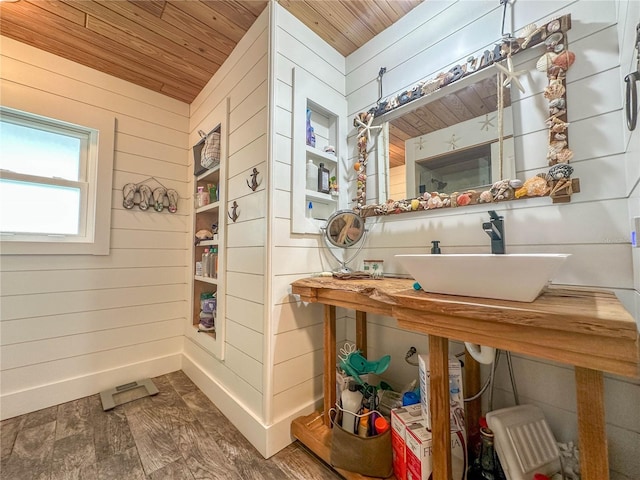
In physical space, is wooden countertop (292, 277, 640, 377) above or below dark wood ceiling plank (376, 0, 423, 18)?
below

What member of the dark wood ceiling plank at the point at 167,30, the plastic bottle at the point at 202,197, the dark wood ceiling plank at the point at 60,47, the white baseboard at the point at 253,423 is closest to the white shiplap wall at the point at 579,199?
the white baseboard at the point at 253,423

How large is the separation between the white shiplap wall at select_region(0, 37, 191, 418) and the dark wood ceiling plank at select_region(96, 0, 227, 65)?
71cm

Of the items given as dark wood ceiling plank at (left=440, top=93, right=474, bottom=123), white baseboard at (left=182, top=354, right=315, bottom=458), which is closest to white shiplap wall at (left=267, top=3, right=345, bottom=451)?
white baseboard at (left=182, top=354, right=315, bottom=458)

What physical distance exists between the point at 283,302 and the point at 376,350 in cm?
67

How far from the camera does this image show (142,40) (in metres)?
1.68

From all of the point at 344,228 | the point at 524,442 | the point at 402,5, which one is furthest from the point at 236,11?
the point at 524,442

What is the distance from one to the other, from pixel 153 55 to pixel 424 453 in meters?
2.80

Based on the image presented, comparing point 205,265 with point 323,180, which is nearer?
point 323,180

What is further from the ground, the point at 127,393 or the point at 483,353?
the point at 483,353

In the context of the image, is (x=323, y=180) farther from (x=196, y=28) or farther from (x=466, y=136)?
(x=196, y=28)

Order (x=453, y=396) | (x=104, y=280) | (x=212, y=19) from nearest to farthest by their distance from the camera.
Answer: (x=453, y=396) → (x=212, y=19) → (x=104, y=280)

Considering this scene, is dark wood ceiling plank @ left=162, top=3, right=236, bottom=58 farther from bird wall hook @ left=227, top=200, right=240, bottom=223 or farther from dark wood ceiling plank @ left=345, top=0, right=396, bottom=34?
bird wall hook @ left=227, top=200, right=240, bottom=223

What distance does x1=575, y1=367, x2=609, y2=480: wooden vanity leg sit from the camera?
25.3 inches

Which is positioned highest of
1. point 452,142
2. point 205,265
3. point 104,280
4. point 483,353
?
point 452,142
